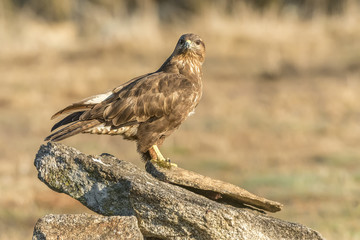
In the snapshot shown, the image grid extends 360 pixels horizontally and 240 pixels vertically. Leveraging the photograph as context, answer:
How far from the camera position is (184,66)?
23.7 ft

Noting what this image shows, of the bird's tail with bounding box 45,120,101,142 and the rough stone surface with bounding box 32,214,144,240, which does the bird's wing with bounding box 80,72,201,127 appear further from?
the rough stone surface with bounding box 32,214,144,240

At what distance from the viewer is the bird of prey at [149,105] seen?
21.0ft

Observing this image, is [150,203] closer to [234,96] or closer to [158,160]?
[158,160]

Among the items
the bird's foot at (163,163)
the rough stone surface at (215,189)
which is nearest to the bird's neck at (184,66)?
the bird's foot at (163,163)

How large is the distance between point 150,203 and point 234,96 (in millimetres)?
17185

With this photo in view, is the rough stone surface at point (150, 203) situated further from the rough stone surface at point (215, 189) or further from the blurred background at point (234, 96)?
the blurred background at point (234, 96)

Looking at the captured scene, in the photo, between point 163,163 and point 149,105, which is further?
point 149,105

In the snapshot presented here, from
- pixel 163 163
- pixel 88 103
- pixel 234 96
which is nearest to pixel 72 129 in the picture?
pixel 88 103

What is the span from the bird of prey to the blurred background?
3682mm

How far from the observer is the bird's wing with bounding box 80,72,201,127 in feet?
21.2

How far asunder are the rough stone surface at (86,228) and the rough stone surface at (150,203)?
20 cm

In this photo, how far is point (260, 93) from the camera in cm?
2214

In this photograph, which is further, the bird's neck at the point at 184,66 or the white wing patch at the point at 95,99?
the bird's neck at the point at 184,66

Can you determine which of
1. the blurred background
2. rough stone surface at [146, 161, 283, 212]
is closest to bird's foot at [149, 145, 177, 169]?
rough stone surface at [146, 161, 283, 212]
